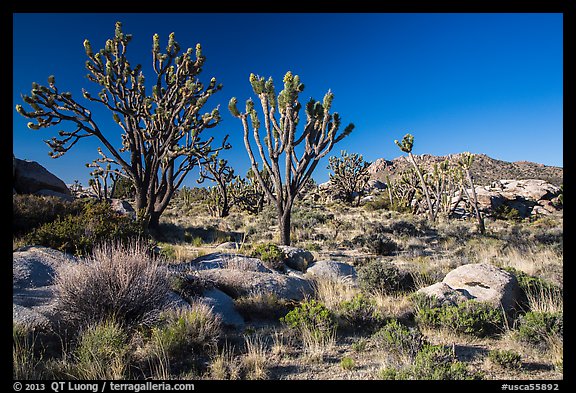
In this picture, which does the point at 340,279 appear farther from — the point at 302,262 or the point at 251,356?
the point at 251,356

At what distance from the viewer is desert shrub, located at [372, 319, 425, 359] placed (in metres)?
3.78

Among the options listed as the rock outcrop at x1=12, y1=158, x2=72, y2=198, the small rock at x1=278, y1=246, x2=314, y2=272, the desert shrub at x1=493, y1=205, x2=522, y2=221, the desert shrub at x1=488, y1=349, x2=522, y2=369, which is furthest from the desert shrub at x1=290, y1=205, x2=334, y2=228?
the desert shrub at x1=493, y1=205, x2=522, y2=221

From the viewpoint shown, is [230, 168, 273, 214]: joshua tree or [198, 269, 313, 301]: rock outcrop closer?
[198, 269, 313, 301]: rock outcrop

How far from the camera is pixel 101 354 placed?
3387 mm

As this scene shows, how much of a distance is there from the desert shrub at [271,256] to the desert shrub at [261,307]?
110 inches

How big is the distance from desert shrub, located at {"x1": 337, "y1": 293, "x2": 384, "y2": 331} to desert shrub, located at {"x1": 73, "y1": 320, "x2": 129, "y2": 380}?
3041mm

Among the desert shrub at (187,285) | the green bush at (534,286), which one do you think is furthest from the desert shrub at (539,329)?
the desert shrub at (187,285)

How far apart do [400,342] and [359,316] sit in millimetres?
1207

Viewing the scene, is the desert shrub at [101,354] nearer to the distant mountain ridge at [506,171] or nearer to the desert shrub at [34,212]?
the desert shrub at [34,212]

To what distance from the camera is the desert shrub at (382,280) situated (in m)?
6.78

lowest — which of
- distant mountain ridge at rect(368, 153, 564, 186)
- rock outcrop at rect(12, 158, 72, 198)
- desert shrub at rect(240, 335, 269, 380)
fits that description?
desert shrub at rect(240, 335, 269, 380)

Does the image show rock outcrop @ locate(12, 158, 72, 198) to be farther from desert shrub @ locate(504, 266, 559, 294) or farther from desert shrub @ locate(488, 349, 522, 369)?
desert shrub @ locate(504, 266, 559, 294)
